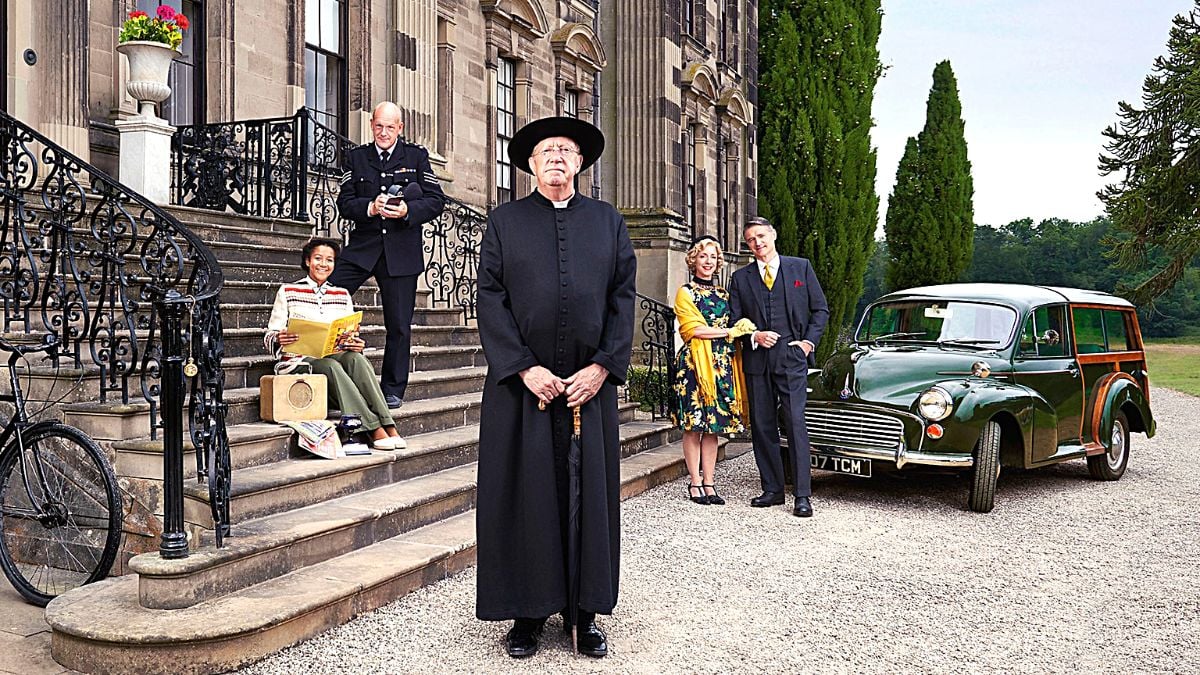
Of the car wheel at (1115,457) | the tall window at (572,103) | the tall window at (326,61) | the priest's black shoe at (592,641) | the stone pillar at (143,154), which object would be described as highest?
the tall window at (572,103)

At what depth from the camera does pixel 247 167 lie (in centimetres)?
1021

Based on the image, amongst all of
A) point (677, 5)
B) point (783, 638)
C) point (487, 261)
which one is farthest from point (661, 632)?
point (677, 5)

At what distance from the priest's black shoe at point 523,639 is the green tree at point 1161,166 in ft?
83.1

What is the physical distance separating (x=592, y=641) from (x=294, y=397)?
8.87 ft

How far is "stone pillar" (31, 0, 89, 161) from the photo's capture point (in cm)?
869

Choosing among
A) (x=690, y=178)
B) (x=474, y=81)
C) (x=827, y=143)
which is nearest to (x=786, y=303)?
(x=474, y=81)

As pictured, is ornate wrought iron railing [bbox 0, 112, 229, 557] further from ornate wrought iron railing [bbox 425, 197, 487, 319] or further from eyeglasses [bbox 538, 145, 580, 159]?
ornate wrought iron railing [bbox 425, 197, 487, 319]

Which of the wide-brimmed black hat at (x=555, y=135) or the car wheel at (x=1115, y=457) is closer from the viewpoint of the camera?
the wide-brimmed black hat at (x=555, y=135)

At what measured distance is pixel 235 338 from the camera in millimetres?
7277

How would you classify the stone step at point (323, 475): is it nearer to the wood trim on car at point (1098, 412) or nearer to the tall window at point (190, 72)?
the tall window at point (190, 72)

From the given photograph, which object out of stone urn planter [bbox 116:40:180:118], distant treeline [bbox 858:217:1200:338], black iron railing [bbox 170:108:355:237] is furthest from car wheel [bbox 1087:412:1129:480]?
distant treeline [bbox 858:217:1200:338]

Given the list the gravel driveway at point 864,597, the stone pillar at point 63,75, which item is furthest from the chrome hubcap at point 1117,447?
the stone pillar at point 63,75

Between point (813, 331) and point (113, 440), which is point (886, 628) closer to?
point (813, 331)

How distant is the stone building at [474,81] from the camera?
8.98 metres
